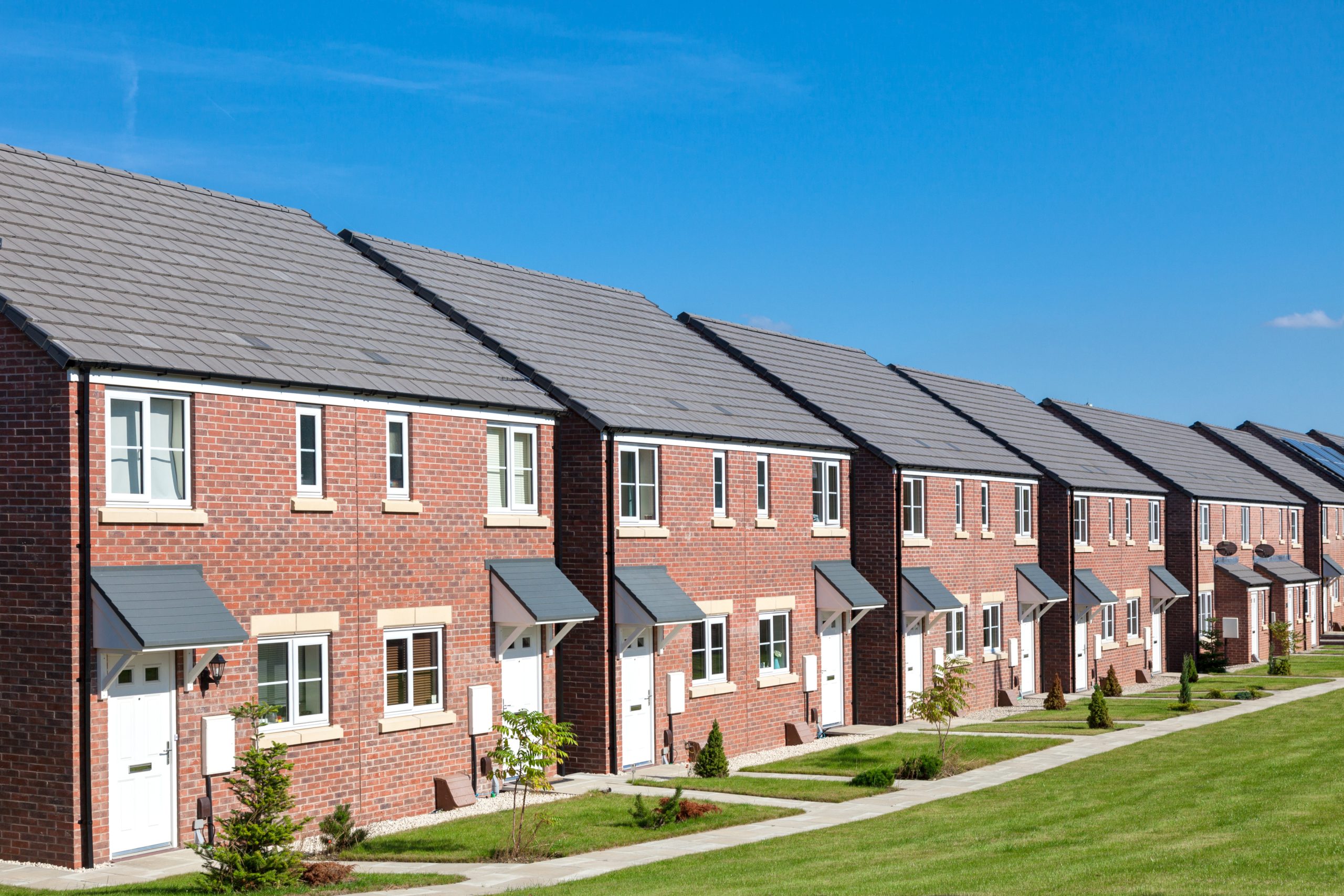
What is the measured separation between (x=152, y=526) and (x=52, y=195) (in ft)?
22.9

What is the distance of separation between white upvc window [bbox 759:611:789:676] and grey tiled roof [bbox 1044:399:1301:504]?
2797cm

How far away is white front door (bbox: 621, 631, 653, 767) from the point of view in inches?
1046

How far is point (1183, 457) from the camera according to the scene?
6166 centimetres

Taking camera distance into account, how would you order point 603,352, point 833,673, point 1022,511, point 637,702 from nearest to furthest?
1. point 637,702
2. point 603,352
3. point 833,673
4. point 1022,511

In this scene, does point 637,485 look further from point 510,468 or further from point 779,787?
point 779,787

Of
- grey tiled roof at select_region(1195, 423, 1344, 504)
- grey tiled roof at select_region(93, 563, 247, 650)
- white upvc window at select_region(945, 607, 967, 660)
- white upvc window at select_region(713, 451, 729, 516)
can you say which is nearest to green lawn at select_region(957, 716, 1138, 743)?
white upvc window at select_region(945, 607, 967, 660)

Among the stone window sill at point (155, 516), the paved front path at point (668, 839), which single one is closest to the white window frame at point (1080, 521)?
the paved front path at point (668, 839)

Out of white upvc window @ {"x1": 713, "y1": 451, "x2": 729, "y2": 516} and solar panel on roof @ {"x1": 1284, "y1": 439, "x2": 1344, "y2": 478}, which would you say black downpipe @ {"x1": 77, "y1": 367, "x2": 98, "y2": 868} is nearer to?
white upvc window @ {"x1": 713, "y1": 451, "x2": 729, "y2": 516}

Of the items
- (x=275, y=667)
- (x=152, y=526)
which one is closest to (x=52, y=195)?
(x=152, y=526)

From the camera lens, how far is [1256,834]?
18938mm

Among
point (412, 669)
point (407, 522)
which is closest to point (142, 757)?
point (412, 669)

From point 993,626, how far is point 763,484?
12945 mm

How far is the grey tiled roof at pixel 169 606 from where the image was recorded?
17.5 meters

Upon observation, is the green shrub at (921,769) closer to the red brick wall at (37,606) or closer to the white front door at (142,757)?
the white front door at (142,757)
